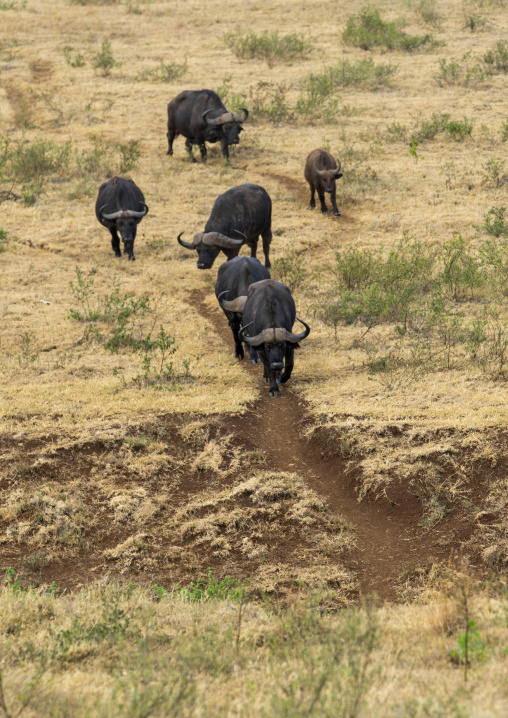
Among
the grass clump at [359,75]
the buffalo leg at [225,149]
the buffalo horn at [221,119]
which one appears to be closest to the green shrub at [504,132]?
the grass clump at [359,75]

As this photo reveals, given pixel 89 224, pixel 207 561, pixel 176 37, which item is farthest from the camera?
pixel 176 37

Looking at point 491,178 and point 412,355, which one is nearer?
point 412,355

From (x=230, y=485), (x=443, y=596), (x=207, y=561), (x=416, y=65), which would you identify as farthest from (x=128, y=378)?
(x=416, y=65)

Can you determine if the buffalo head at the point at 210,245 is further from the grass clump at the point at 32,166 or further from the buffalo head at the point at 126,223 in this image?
the grass clump at the point at 32,166

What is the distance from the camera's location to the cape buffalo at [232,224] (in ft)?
47.1

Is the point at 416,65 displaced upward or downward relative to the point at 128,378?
upward

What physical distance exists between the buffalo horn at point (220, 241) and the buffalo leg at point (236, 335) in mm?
2930

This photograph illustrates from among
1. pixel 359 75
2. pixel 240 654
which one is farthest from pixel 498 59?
pixel 240 654

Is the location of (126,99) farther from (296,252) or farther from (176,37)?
(296,252)

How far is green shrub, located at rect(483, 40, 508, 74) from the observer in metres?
27.5

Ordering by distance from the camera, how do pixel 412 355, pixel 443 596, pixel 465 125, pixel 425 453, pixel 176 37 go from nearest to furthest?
pixel 443 596, pixel 425 453, pixel 412 355, pixel 465 125, pixel 176 37

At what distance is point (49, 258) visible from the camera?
630 inches

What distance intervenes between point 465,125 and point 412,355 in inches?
535

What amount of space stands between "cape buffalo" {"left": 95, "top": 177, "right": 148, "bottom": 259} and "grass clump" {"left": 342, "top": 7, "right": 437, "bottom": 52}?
63.8ft
